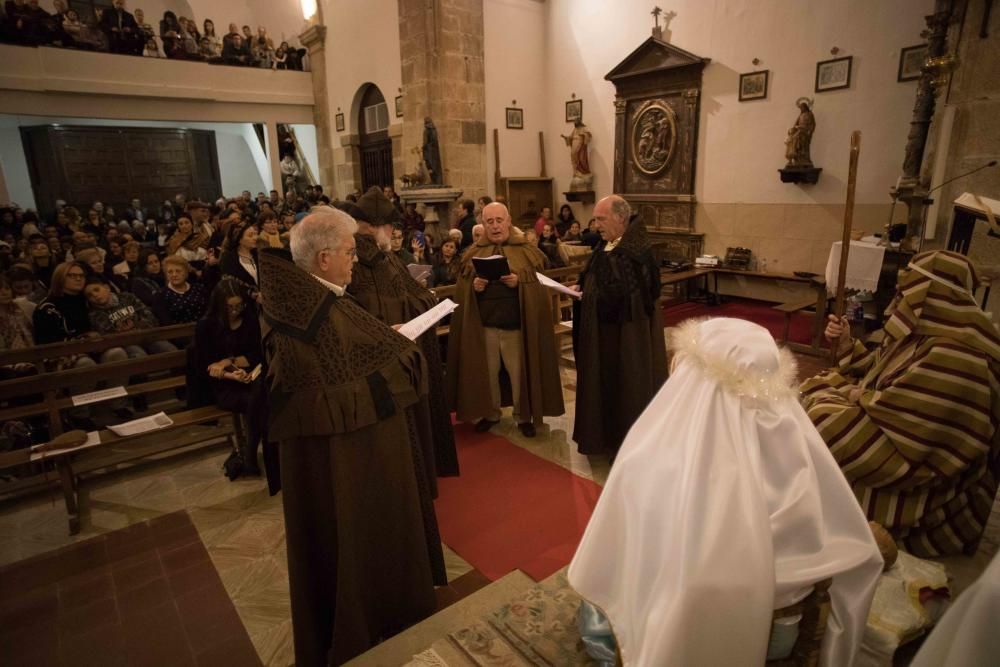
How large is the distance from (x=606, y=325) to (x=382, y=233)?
1628 mm

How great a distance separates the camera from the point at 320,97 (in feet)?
47.0

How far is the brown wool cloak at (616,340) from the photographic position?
3832 millimetres

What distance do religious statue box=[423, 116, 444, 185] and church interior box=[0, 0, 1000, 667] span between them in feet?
1.59

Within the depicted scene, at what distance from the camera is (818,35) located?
7.65 meters

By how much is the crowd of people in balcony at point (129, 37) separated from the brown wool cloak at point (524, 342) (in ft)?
39.7

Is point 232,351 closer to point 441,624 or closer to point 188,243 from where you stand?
point 441,624

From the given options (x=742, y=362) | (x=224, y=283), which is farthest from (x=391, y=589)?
(x=224, y=283)

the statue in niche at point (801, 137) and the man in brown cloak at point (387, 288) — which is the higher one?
the statue in niche at point (801, 137)

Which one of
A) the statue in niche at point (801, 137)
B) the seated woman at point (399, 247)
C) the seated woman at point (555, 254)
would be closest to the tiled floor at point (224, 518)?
the seated woman at point (399, 247)

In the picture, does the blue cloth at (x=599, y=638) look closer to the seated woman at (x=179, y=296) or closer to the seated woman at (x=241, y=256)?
the seated woman at (x=241, y=256)

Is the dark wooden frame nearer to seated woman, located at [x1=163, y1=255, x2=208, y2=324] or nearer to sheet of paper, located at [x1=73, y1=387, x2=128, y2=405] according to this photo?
seated woman, located at [x1=163, y1=255, x2=208, y2=324]

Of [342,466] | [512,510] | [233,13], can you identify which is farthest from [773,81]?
[233,13]

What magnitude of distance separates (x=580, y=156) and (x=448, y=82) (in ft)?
9.29

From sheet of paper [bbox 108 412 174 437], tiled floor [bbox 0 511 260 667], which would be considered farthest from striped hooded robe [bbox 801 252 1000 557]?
sheet of paper [bbox 108 412 174 437]
